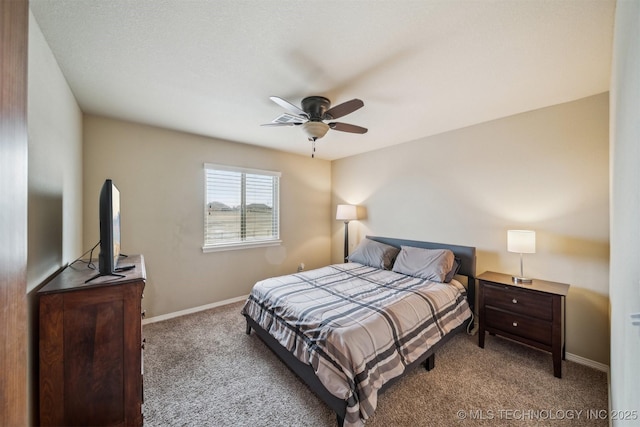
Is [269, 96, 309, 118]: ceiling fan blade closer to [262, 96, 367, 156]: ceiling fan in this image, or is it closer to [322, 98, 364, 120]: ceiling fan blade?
[262, 96, 367, 156]: ceiling fan

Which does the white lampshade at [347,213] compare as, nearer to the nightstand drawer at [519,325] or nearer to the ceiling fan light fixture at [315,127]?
the ceiling fan light fixture at [315,127]

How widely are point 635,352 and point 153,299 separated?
159 inches

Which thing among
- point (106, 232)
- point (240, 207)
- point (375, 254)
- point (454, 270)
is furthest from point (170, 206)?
point (454, 270)

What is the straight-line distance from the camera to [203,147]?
11.5 ft

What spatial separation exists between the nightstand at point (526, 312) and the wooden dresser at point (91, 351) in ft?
10.0

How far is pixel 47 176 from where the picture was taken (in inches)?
63.2

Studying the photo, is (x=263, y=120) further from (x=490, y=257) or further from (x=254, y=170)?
(x=490, y=257)

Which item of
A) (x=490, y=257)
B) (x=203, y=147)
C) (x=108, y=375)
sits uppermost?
(x=203, y=147)

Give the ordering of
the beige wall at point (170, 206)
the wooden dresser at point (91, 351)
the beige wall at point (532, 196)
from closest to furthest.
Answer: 1. the wooden dresser at point (91, 351)
2. the beige wall at point (532, 196)
3. the beige wall at point (170, 206)

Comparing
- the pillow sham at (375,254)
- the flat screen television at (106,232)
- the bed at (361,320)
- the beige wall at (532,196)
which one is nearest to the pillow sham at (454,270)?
the bed at (361,320)

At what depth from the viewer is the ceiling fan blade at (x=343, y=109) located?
1.95 m

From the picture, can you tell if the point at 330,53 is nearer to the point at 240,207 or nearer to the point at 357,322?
the point at 357,322

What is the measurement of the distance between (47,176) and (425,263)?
356 centimetres

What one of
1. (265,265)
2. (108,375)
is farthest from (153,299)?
(108,375)
